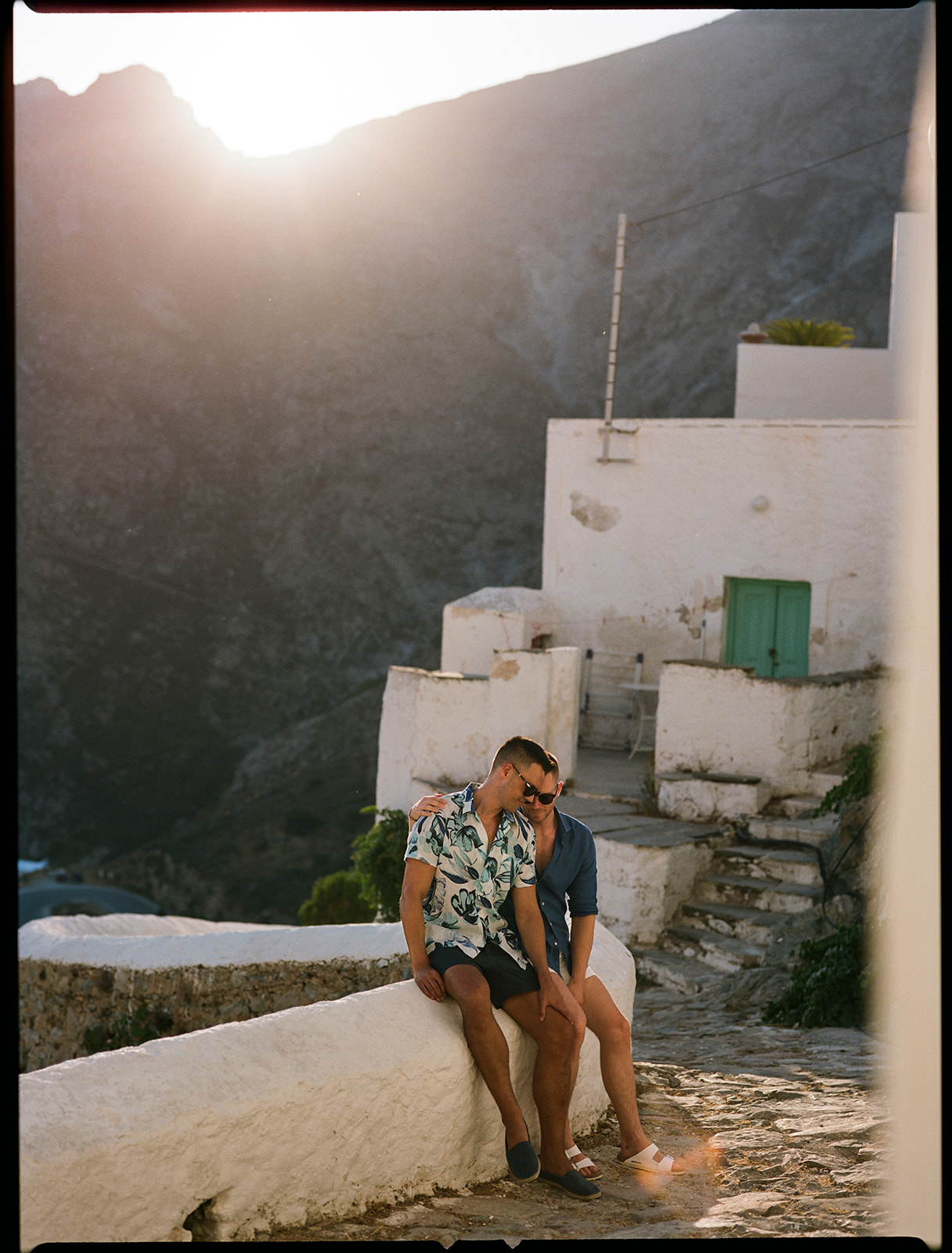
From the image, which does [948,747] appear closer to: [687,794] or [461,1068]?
[461,1068]

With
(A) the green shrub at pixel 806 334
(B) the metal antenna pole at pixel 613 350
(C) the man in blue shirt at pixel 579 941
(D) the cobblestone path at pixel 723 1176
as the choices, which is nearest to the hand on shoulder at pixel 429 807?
(C) the man in blue shirt at pixel 579 941

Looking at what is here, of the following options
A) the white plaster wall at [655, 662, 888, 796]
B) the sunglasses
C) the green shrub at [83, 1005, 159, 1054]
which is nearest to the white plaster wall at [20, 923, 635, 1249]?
the sunglasses

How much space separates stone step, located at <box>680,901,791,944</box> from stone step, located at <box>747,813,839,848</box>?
76cm

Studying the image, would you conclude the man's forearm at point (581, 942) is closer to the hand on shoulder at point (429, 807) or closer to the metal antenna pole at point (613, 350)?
the hand on shoulder at point (429, 807)

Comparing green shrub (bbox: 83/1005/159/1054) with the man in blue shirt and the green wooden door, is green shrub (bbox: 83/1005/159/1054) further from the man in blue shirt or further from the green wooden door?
the green wooden door

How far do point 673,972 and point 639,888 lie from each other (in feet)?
2.43

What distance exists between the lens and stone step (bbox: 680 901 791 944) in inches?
309

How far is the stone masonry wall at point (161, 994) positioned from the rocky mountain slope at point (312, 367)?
28.2 m

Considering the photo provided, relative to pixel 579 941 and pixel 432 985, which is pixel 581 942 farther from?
pixel 432 985

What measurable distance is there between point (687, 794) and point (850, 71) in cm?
4298

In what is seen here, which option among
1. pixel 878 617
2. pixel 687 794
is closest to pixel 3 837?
pixel 687 794

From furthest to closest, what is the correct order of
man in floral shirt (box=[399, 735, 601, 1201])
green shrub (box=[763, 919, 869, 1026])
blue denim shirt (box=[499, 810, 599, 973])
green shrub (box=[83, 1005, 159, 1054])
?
green shrub (box=[83, 1005, 159, 1054])
green shrub (box=[763, 919, 869, 1026])
blue denim shirt (box=[499, 810, 599, 973])
man in floral shirt (box=[399, 735, 601, 1201])

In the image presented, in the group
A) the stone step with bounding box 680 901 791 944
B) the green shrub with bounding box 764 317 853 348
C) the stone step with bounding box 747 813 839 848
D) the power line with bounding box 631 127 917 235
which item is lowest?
the stone step with bounding box 680 901 791 944

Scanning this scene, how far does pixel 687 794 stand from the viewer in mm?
9641
